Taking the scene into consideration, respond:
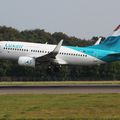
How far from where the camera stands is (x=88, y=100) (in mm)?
34656

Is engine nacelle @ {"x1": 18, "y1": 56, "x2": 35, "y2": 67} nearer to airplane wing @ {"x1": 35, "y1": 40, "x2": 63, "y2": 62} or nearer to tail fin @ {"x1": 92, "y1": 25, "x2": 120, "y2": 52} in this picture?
airplane wing @ {"x1": 35, "y1": 40, "x2": 63, "y2": 62}

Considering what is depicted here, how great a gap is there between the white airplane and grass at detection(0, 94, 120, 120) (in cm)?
3371

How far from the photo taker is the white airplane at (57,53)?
69.2 metres

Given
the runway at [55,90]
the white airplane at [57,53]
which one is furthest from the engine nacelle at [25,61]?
the runway at [55,90]

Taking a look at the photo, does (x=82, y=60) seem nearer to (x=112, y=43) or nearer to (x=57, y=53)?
(x=57, y=53)

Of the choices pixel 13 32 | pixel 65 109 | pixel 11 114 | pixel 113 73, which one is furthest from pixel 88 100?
pixel 13 32

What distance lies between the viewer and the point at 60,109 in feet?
95.8

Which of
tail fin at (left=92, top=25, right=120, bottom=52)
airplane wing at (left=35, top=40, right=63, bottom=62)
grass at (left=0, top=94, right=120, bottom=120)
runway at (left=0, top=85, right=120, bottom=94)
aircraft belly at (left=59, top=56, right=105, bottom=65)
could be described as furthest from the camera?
tail fin at (left=92, top=25, right=120, bottom=52)

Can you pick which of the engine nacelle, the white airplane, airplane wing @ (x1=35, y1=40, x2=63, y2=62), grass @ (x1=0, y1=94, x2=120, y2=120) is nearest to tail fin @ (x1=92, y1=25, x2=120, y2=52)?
the white airplane

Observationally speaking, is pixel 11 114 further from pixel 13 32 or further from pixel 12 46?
pixel 13 32

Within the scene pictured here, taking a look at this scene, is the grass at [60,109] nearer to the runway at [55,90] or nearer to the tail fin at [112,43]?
the runway at [55,90]

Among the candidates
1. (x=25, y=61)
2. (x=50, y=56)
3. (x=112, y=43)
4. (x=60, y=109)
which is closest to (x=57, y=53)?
(x=50, y=56)

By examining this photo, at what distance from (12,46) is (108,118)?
46.1 meters

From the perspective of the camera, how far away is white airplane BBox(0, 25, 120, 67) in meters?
69.2
